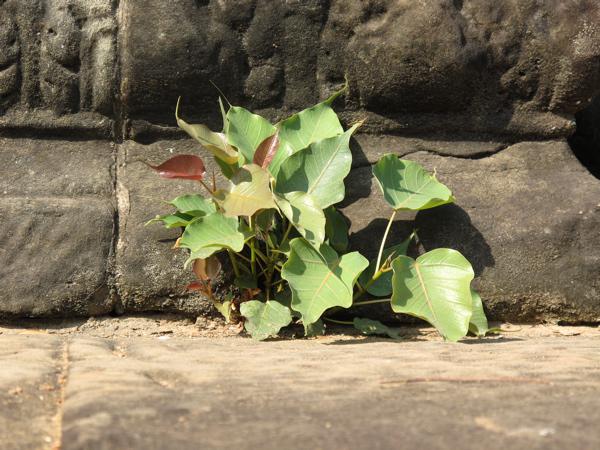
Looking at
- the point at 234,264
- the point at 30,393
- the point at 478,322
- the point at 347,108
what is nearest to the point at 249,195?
the point at 234,264

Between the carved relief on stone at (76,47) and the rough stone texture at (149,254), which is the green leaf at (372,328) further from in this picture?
the carved relief on stone at (76,47)

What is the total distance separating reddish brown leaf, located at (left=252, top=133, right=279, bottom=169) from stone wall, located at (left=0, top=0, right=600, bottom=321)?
1.13 feet

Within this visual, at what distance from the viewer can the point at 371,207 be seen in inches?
114

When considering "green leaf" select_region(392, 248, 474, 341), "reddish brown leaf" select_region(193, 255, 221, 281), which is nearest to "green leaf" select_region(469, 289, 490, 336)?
"green leaf" select_region(392, 248, 474, 341)

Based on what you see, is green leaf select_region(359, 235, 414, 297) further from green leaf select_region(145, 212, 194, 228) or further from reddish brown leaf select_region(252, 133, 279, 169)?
green leaf select_region(145, 212, 194, 228)

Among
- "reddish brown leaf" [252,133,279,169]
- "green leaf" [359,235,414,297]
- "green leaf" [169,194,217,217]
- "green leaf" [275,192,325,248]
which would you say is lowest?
"green leaf" [359,235,414,297]

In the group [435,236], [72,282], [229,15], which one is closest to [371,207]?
[435,236]

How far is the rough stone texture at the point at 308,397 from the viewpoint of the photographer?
4.57 feet

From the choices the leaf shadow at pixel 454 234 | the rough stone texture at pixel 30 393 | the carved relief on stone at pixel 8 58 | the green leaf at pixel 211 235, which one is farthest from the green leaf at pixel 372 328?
the carved relief on stone at pixel 8 58

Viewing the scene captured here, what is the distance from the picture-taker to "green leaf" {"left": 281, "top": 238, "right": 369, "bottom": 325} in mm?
2500

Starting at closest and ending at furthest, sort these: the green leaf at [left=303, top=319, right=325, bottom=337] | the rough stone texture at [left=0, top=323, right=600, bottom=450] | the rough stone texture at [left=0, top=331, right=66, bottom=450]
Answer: the rough stone texture at [left=0, top=323, right=600, bottom=450]
the rough stone texture at [left=0, top=331, right=66, bottom=450]
the green leaf at [left=303, top=319, right=325, bottom=337]

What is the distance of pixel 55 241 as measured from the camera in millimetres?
2771

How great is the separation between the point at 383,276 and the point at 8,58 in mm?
1354

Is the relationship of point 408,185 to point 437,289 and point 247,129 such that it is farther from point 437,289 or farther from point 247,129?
point 247,129
